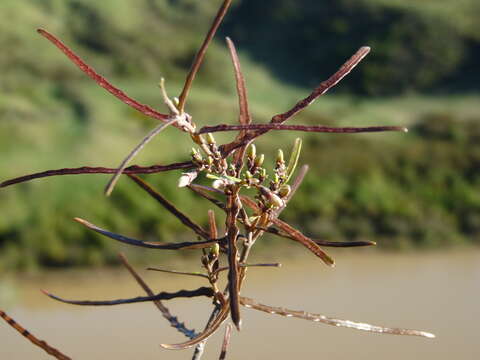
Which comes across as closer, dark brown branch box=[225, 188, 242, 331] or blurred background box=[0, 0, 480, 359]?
dark brown branch box=[225, 188, 242, 331]

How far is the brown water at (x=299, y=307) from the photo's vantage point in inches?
77.3

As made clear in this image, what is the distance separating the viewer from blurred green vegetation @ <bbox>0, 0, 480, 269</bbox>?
8.27 ft

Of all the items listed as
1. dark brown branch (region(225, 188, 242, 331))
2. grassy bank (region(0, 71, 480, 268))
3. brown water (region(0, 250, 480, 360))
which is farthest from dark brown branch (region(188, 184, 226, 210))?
grassy bank (region(0, 71, 480, 268))

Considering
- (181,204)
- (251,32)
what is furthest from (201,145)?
(251,32)

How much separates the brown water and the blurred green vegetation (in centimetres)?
13

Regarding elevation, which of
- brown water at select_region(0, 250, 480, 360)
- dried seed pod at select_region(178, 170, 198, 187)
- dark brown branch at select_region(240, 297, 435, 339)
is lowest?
dark brown branch at select_region(240, 297, 435, 339)

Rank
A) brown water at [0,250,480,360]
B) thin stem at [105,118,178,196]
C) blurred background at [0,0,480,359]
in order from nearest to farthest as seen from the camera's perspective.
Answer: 1. thin stem at [105,118,178,196]
2. brown water at [0,250,480,360]
3. blurred background at [0,0,480,359]

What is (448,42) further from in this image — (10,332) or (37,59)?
(10,332)

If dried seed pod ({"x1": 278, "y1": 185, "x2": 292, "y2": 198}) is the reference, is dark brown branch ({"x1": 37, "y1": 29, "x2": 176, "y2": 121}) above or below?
below

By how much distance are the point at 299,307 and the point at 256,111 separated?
1.18 meters

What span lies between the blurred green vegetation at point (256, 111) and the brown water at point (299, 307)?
0.13 metres

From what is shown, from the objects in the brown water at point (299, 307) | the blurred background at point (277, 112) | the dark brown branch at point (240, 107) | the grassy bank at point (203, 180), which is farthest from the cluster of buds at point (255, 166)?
the grassy bank at point (203, 180)

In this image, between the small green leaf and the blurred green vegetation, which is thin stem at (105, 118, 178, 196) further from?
the blurred green vegetation

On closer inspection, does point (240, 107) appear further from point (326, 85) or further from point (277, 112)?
point (277, 112)
